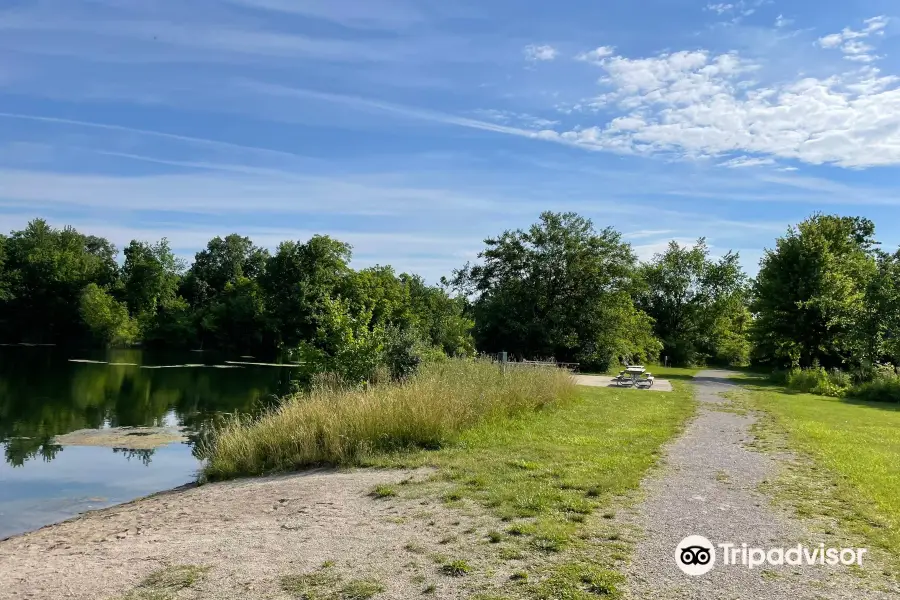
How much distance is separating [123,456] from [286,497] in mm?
9204

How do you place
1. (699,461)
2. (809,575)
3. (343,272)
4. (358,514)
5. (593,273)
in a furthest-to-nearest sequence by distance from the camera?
(343,272) < (593,273) < (699,461) < (358,514) < (809,575)

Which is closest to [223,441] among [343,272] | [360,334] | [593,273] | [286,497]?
[286,497]

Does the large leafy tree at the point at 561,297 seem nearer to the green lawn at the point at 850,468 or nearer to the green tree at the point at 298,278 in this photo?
the green lawn at the point at 850,468

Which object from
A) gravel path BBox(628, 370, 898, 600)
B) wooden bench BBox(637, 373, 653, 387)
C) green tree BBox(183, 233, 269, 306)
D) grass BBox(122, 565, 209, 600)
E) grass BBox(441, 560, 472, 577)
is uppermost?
green tree BBox(183, 233, 269, 306)

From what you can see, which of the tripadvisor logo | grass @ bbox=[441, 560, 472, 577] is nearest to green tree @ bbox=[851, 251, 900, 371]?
the tripadvisor logo

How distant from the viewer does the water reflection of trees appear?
60.3 ft

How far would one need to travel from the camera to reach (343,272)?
63031 mm

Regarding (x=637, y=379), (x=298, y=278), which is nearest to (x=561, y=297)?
(x=637, y=379)

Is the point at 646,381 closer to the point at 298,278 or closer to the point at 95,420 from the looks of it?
the point at 95,420

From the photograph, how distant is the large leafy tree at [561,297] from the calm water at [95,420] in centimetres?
1180

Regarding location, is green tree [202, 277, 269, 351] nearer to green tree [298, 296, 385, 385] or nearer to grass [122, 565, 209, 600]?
green tree [298, 296, 385, 385]

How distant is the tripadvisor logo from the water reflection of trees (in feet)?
44.9

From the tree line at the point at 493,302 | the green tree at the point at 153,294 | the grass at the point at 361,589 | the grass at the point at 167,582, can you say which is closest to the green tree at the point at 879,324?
the tree line at the point at 493,302

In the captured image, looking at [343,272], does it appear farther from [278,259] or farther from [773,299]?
[773,299]
